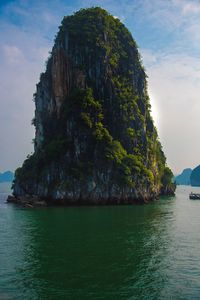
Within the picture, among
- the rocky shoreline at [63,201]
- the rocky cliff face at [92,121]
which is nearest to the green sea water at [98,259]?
the rocky shoreline at [63,201]

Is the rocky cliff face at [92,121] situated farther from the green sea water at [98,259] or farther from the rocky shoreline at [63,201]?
the green sea water at [98,259]

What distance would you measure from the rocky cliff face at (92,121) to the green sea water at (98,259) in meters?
28.5

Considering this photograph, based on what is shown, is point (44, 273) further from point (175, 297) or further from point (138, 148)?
point (138, 148)

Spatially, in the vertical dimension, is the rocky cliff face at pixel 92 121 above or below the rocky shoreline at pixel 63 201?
above

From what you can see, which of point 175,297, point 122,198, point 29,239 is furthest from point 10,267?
point 122,198

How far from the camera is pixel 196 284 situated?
25219 mm

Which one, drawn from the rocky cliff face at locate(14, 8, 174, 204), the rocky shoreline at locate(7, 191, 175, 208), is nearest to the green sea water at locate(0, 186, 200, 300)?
the rocky shoreline at locate(7, 191, 175, 208)

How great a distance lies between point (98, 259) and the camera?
1248 inches

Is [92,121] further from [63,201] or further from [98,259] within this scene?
[98,259]

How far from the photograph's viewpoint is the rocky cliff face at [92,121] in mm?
83562

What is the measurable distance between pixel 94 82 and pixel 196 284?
7914cm

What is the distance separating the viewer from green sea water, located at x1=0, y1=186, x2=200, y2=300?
2405 cm

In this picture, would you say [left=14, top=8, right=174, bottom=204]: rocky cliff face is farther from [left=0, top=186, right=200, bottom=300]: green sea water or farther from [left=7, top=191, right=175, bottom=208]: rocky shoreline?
[left=0, top=186, right=200, bottom=300]: green sea water

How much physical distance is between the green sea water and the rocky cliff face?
28.5m
